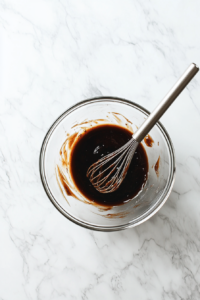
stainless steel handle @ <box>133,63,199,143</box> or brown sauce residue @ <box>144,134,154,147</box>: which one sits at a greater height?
stainless steel handle @ <box>133,63,199,143</box>

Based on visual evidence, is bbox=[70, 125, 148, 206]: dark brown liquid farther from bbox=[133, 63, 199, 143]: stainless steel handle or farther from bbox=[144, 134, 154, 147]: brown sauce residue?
bbox=[133, 63, 199, 143]: stainless steel handle

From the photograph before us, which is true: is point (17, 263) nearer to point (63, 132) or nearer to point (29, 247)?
point (29, 247)

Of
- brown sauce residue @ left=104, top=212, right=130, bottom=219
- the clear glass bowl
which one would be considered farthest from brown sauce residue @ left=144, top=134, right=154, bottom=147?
brown sauce residue @ left=104, top=212, right=130, bottom=219

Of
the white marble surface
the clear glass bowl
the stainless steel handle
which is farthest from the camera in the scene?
the white marble surface

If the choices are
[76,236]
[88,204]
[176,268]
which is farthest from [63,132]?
[176,268]

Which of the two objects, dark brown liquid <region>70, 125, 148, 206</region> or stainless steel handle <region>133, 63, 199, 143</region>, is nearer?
stainless steel handle <region>133, 63, 199, 143</region>

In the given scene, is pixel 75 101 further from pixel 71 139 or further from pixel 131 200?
pixel 131 200

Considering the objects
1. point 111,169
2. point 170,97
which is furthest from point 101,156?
point 170,97
